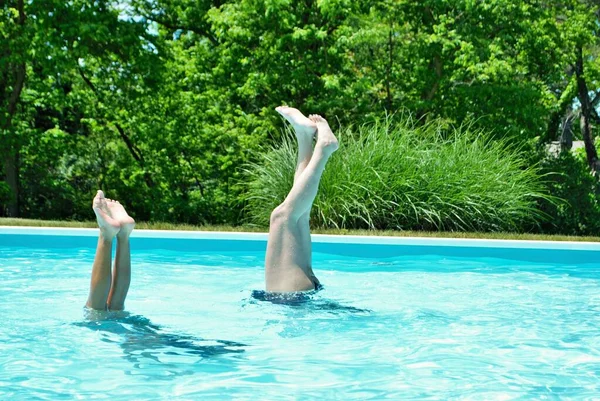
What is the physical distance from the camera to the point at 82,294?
552cm

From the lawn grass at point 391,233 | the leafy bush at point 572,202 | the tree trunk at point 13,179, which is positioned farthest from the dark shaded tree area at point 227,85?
the lawn grass at point 391,233

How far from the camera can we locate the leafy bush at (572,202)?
12.3 meters

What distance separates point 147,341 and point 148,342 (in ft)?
0.05

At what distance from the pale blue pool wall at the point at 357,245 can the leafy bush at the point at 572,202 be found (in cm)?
473

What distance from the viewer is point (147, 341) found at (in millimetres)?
3783

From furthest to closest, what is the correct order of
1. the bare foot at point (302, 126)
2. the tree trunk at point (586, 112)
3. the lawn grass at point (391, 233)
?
the tree trunk at point (586, 112)
the lawn grass at point (391, 233)
the bare foot at point (302, 126)

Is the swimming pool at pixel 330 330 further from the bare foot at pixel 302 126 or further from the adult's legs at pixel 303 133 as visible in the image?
the bare foot at pixel 302 126

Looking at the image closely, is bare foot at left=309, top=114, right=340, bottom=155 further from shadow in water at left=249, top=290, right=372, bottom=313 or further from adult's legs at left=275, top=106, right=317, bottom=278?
shadow in water at left=249, top=290, right=372, bottom=313

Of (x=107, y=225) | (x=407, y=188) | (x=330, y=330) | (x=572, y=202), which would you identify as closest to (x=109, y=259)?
(x=107, y=225)

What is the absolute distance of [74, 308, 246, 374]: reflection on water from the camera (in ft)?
11.7

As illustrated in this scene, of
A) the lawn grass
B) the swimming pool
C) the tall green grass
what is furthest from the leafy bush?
the swimming pool

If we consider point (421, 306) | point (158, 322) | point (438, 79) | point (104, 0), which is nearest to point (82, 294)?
point (158, 322)

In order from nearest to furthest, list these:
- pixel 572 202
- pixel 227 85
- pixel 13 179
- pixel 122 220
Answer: pixel 122 220
pixel 13 179
pixel 572 202
pixel 227 85

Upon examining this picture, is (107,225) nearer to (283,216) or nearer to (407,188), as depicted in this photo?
(283,216)
